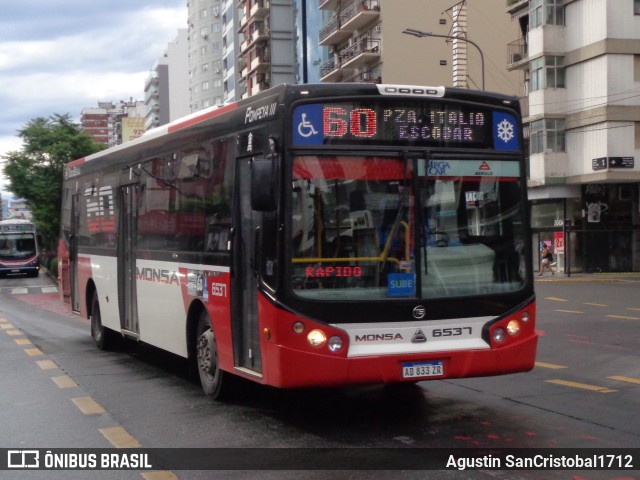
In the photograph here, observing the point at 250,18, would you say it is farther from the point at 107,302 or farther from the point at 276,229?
the point at 276,229

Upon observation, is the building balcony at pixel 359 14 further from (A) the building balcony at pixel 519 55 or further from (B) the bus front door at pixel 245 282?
(B) the bus front door at pixel 245 282

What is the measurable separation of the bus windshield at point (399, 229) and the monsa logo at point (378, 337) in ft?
1.00

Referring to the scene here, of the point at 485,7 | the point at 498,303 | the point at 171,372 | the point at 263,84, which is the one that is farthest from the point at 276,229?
the point at 263,84

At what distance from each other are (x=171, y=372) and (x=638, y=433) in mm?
6298

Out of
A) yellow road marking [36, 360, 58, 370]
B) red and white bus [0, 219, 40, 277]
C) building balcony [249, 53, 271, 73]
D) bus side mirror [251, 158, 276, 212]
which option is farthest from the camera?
building balcony [249, 53, 271, 73]

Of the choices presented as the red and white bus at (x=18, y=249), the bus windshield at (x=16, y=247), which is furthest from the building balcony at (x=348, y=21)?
the bus windshield at (x=16, y=247)

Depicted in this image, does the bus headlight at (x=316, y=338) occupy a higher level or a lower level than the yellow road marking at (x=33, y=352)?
higher

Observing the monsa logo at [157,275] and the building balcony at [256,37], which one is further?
the building balcony at [256,37]

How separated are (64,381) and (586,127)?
36532 millimetres

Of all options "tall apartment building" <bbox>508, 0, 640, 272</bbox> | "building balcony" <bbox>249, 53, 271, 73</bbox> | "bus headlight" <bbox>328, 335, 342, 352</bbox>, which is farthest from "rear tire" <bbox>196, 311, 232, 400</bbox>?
"building balcony" <bbox>249, 53, 271, 73</bbox>

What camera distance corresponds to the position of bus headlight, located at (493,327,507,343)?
327 inches

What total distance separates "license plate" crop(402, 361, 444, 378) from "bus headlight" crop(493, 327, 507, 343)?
0.59 metres

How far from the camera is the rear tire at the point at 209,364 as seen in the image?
→ 9.57m

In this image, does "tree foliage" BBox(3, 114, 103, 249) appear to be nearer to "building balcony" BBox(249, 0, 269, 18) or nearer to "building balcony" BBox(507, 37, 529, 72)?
"building balcony" BBox(507, 37, 529, 72)
